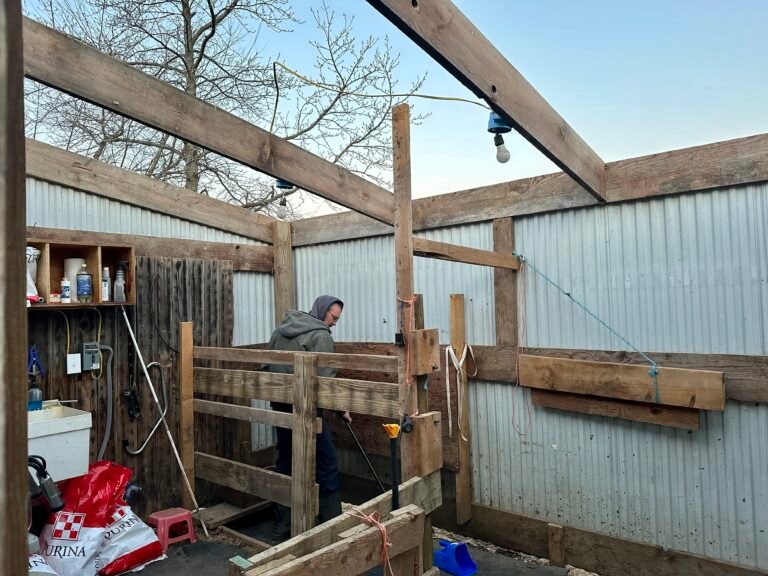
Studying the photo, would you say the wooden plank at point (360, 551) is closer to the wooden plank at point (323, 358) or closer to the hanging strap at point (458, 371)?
the wooden plank at point (323, 358)

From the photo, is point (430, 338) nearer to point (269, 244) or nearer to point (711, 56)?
point (269, 244)

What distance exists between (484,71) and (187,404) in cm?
342

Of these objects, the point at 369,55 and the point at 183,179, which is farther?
the point at 183,179

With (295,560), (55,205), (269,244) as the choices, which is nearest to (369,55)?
(269,244)

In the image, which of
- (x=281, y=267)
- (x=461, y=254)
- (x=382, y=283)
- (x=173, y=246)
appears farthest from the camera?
(x=281, y=267)

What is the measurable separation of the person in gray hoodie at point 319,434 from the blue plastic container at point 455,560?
909mm

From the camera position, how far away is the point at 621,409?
325 centimetres

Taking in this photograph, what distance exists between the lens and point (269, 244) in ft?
17.2

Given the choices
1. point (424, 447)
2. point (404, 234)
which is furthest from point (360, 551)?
point (404, 234)

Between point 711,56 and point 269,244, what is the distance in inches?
174

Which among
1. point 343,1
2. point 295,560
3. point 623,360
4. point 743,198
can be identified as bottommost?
point 295,560

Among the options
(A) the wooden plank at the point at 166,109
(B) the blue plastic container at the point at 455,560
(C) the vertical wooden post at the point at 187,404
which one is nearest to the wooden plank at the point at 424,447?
(B) the blue plastic container at the point at 455,560

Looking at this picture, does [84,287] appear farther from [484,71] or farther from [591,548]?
[591,548]

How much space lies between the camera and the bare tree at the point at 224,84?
7555mm
